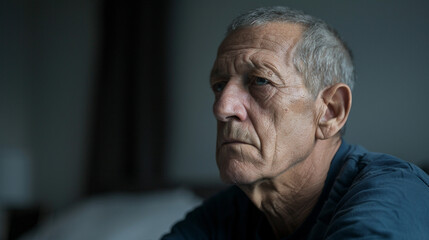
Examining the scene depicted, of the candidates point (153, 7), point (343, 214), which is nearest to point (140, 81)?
point (153, 7)

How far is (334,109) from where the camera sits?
102 cm

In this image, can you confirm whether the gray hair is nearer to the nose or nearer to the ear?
the ear

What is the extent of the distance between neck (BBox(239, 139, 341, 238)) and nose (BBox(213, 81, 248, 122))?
180mm

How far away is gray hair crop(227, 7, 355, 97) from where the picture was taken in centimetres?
99

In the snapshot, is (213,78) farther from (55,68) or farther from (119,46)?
(55,68)

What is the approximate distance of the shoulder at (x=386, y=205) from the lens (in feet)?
2.11

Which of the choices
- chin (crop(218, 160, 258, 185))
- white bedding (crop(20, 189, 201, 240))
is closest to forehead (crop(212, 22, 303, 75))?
chin (crop(218, 160, 258, 185))

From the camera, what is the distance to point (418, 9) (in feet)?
5.59

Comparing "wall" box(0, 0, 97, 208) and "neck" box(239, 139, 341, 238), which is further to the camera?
"wall" box(0, 0, 97, 208)

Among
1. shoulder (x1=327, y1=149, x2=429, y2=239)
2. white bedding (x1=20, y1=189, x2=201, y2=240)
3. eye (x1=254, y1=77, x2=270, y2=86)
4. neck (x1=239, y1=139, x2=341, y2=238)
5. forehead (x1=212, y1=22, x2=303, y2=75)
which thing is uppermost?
forehead (x1=212, y1=22, x2=303, y2=75)

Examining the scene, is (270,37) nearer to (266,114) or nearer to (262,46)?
(262,46)

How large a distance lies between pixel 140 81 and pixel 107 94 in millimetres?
364

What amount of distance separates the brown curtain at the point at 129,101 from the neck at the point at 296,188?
1668 mm

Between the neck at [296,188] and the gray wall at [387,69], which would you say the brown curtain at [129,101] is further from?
the neck at [296,188]
